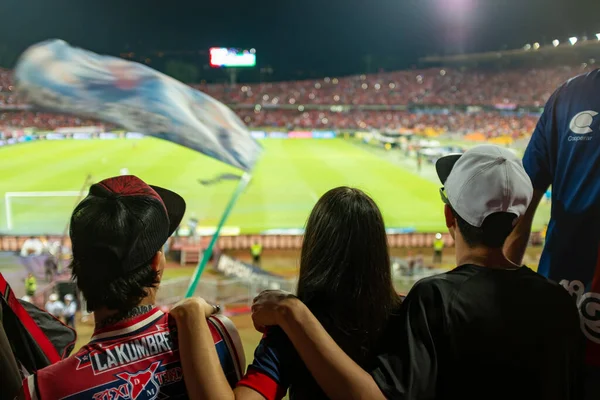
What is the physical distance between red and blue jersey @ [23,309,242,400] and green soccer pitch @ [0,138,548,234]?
40.4 ft

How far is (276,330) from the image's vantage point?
1170 mm

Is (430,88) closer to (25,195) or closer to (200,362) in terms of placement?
(25,195)

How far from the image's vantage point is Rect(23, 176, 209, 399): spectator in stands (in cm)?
108

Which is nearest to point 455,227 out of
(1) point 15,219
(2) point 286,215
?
(2) point 286,215

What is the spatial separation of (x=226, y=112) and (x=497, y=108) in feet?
77.6

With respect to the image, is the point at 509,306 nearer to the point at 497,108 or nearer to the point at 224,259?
the point at 224,259

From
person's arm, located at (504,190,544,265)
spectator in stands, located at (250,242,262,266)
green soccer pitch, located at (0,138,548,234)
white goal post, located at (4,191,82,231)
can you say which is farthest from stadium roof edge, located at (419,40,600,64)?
person's arm, located at (504,190,544,265)

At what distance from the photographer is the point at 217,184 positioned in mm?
17266

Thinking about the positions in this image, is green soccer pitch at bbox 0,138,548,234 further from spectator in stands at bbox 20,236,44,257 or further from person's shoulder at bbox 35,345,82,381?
person's shoulder at bbox 35,345,82,381

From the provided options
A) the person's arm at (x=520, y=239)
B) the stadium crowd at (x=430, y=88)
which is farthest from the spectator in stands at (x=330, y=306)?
the stadium crowd at (x=430, y=88)

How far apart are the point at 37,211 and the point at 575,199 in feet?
47.3

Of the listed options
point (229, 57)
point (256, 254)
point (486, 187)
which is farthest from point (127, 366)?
point (256, 254)

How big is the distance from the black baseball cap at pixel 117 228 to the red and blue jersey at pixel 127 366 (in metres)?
0.14

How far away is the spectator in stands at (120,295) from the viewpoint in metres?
1.08
